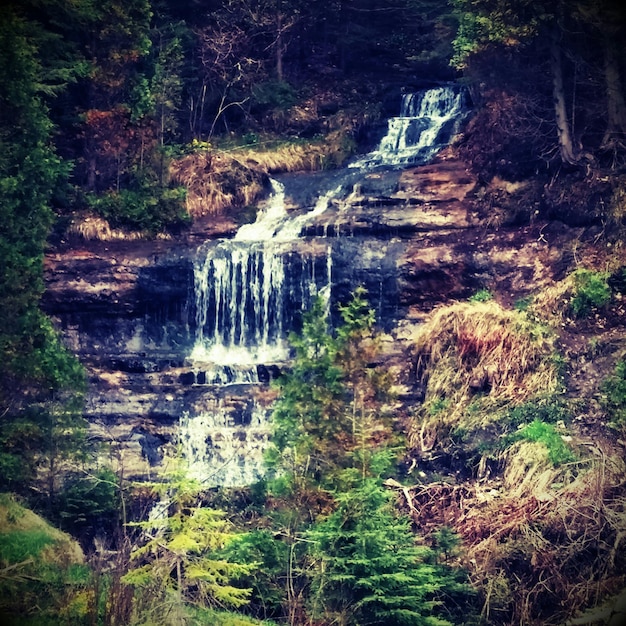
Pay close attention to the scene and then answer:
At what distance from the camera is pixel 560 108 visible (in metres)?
18.6

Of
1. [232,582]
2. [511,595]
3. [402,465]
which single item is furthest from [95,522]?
[511,595]

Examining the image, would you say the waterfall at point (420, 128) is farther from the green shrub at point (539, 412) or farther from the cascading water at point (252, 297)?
the green shrub at point (539, 412)

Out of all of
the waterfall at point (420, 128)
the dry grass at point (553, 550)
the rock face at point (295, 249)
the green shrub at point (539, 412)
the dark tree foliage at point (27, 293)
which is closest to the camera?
the dry grass at point (553, 550)

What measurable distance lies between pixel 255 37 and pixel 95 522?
490 inches

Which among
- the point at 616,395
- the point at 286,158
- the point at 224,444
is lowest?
the point at 224,444

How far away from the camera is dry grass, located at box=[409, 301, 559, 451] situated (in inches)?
608

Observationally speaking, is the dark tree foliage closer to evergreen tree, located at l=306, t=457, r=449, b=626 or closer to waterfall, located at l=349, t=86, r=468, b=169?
evergreen tree, located at l=306, t=457, r=449, b=626

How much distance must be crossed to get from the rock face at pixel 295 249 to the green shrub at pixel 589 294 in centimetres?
75

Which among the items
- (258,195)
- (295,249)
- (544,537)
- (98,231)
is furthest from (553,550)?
(98,231)

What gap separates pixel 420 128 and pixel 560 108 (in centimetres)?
326

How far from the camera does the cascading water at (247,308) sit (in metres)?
16.2

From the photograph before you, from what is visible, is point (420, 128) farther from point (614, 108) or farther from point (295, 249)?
point (295, 249)

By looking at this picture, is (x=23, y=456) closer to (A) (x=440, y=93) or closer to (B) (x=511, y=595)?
(B) (x=511, y=595)

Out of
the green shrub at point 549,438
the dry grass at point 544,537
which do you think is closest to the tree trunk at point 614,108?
the green shrub at point 549,438
